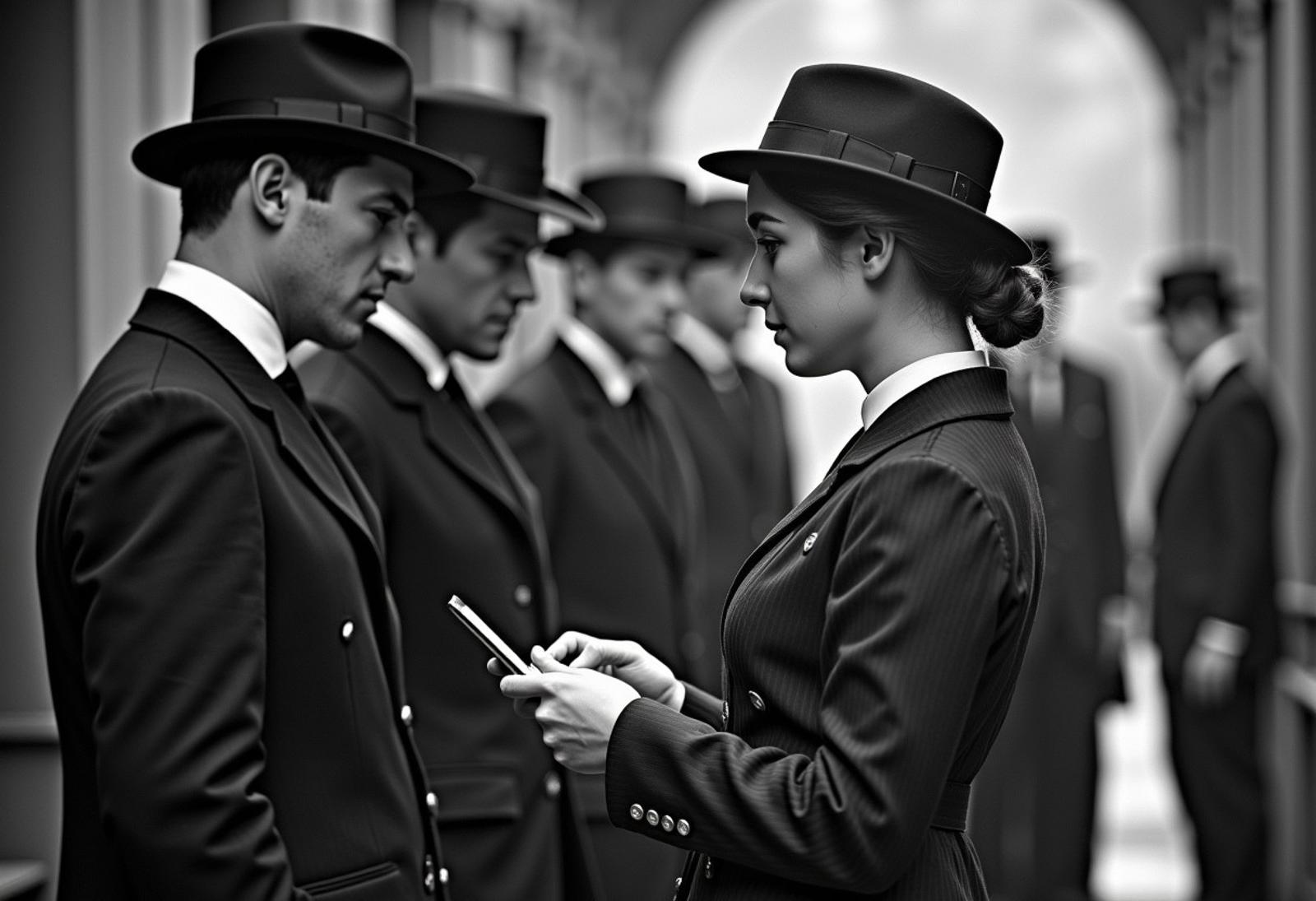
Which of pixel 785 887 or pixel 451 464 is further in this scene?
pixel 451 464

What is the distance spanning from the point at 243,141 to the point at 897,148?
87 cm

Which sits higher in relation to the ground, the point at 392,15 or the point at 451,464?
the point at 392,15

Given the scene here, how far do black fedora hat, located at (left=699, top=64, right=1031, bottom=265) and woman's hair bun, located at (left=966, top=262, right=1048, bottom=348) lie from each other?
2 centimetres

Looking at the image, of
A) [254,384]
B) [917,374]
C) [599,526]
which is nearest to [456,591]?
[254,384]

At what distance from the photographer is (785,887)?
5.88 ft

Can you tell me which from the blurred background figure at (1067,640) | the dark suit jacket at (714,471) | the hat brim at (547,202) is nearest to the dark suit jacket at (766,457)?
the dark suit jacket at (714,471)

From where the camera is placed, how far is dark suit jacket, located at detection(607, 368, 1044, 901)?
1.63m

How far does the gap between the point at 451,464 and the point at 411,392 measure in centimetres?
15

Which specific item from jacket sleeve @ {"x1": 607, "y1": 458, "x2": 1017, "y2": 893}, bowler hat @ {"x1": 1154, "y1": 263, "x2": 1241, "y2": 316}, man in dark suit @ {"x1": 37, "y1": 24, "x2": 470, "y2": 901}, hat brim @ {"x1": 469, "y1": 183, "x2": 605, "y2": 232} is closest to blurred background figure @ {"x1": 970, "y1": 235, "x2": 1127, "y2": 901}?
bowler hat @ {"x1": 1154, "y1": 263, "x2": 1241, "y2": 316}

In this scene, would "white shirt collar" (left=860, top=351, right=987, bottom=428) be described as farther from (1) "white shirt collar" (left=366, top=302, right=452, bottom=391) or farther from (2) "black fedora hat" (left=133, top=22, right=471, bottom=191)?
(1) "white shirt collar" (left=366, top=302, right=452, bottom=391)

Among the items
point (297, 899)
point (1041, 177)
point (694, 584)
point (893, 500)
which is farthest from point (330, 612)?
point (1041, 177)

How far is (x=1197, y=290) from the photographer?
618cm

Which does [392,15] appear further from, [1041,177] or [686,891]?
[1041,177]

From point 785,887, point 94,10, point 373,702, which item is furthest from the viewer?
point 94,10
